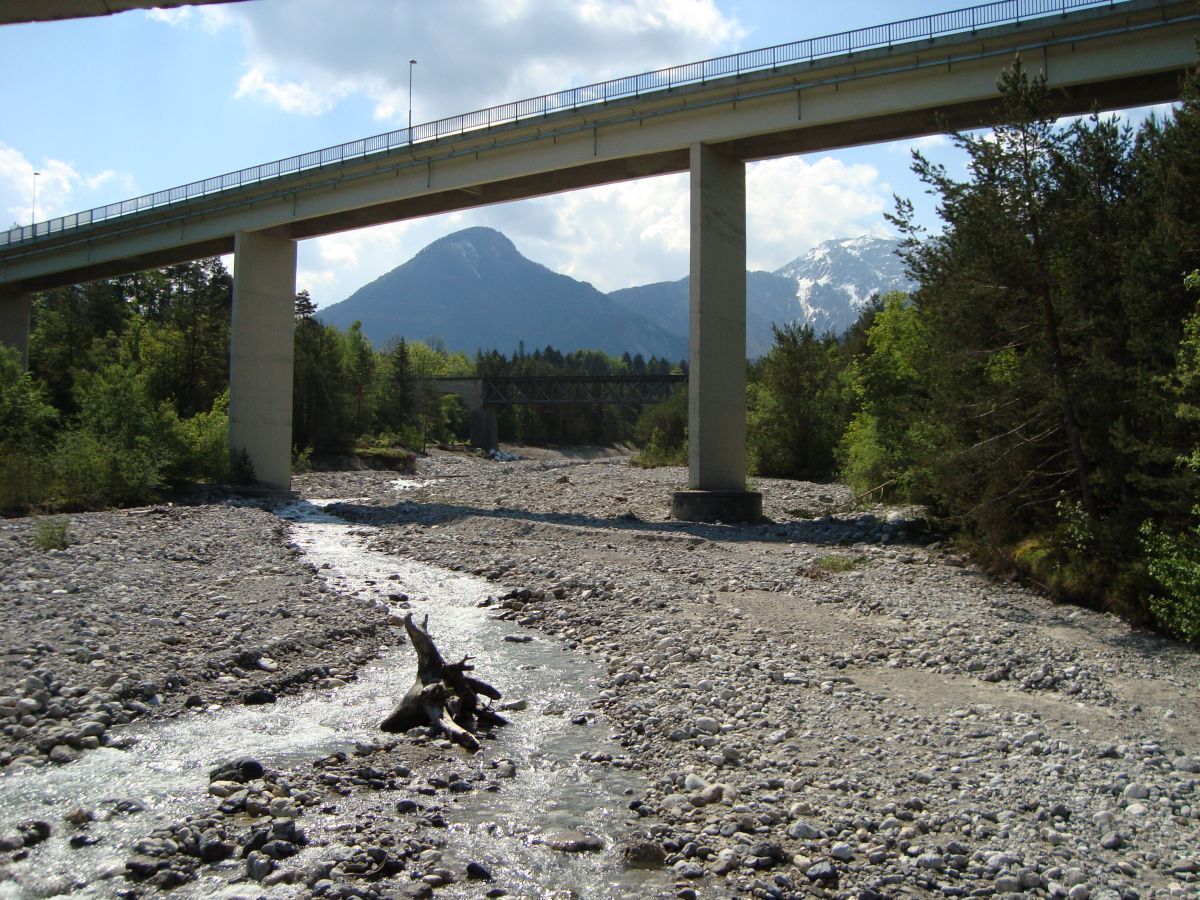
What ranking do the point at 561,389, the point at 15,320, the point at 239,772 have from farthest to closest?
the point at 561,389 < the point at 15,320 < the point at 239,772

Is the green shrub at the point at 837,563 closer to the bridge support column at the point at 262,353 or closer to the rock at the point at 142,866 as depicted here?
the rock at the point at 142,866

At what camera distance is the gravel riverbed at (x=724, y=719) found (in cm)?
658

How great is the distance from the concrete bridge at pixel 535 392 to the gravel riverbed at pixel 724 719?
285 ft

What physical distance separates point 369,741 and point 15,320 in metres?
63.6

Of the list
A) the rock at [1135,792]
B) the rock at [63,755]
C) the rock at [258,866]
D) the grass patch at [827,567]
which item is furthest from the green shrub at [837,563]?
the rock at [258,866]

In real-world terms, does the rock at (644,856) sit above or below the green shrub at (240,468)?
below

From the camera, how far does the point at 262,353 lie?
43281 mm

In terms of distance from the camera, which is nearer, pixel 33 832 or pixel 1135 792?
pixel 33 832

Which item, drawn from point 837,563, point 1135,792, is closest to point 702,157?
point 837,563

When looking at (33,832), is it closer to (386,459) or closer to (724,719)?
(724,719)

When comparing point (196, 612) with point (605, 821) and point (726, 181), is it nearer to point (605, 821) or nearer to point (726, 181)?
point (605, 821)

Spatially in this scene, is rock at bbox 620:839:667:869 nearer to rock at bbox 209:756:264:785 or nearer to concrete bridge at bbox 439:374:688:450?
rock at bbox 209:756:264:785

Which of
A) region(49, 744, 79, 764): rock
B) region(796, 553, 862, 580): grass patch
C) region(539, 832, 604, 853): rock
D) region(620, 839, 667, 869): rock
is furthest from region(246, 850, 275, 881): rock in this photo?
region(796, 553, 862, 580): grass patch

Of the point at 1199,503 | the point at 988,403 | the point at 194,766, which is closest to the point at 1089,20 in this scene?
the point at 988,403
